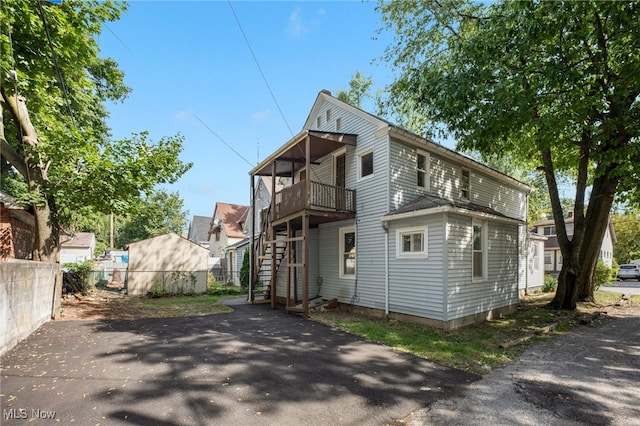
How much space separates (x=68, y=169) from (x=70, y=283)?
316 inches

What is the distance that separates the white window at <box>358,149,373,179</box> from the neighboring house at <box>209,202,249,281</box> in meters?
19.3

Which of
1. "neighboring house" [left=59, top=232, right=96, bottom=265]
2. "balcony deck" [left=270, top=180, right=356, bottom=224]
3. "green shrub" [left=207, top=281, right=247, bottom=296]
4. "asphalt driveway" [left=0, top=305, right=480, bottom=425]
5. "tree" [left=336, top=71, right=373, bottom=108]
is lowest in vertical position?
"green shrub" [left=207, top=281, right=247, bottom=296]

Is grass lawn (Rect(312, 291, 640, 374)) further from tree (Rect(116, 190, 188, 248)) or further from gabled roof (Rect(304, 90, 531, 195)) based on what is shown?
tree (Rect(116, 190, 188, 248))

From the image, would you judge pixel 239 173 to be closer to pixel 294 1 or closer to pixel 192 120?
pixel 192 120

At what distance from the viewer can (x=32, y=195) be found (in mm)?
8805

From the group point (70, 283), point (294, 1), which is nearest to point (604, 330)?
point (294, 1)

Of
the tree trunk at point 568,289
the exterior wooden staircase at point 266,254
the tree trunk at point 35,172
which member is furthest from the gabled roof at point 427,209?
the tree trunk at point 35,172

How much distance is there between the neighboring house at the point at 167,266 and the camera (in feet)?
54.9

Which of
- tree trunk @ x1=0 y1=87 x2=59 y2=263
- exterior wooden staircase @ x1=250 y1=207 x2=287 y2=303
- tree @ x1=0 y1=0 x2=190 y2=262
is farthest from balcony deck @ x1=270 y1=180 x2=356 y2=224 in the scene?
tree trunk @ x1=0 y1=87 x2=59 y2=263

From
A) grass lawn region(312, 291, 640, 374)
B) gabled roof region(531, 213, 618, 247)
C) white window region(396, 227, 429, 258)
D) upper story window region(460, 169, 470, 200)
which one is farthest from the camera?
gabled roof region(531, 213, 618, 247)

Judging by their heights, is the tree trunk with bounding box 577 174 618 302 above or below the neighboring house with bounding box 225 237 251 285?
above

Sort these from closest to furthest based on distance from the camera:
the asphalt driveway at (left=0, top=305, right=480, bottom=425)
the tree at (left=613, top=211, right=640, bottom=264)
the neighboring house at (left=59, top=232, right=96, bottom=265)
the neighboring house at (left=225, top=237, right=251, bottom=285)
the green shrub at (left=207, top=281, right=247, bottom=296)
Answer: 1. the asphalt driveway at (left=0, top=305, right=480, bottom=425)
2. the green shrub at (left=207, top=281, right=247, bottom=296)
3. the neighboring house at (left=225, top=237, right=251, bottom=285)
4. the neighboring house at (left=59, top=232, right=96, bottom=265)
5. the tree at (left=613, top=211, right=640, bottom=264)

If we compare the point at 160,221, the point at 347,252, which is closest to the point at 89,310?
the point at 347,252

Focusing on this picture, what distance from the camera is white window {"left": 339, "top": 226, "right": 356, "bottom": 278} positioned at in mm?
11828
